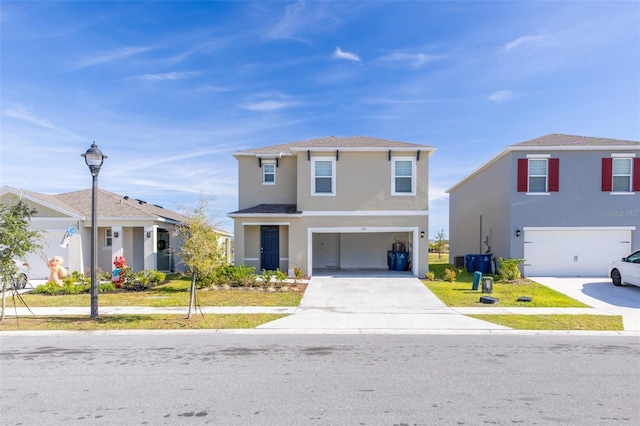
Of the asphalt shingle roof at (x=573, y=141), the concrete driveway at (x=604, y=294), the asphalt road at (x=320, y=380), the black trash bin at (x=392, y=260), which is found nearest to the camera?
the asphalt road at (x=320, y=380)

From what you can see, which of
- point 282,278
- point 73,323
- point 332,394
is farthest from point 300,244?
point 332,394

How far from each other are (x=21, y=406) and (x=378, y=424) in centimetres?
452

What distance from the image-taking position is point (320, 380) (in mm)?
5059

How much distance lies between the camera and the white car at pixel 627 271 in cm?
1230

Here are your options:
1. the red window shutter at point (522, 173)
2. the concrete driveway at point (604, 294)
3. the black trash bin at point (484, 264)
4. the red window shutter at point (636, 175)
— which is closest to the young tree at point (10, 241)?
the concrete driveway at point (604, 294)

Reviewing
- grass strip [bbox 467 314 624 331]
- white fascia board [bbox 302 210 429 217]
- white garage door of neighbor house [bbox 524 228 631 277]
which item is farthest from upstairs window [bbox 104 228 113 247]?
white garage door of neighbor house [bbox 524 228 631 277]

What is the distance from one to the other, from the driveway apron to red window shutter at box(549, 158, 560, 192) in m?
7.62

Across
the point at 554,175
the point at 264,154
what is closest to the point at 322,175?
the point at 264,154

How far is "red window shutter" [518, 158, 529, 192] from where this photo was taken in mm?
15539

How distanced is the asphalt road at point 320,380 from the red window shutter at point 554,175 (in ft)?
32.7

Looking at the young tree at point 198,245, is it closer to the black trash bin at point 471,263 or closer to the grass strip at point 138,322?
the grass strip at point 138,322

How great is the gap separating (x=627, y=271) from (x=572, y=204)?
12.3ft

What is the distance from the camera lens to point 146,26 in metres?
12.1

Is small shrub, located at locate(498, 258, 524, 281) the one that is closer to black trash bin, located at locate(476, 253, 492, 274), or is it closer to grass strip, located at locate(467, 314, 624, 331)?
black trash bin, located at locate(476, 253, 492, 274)
